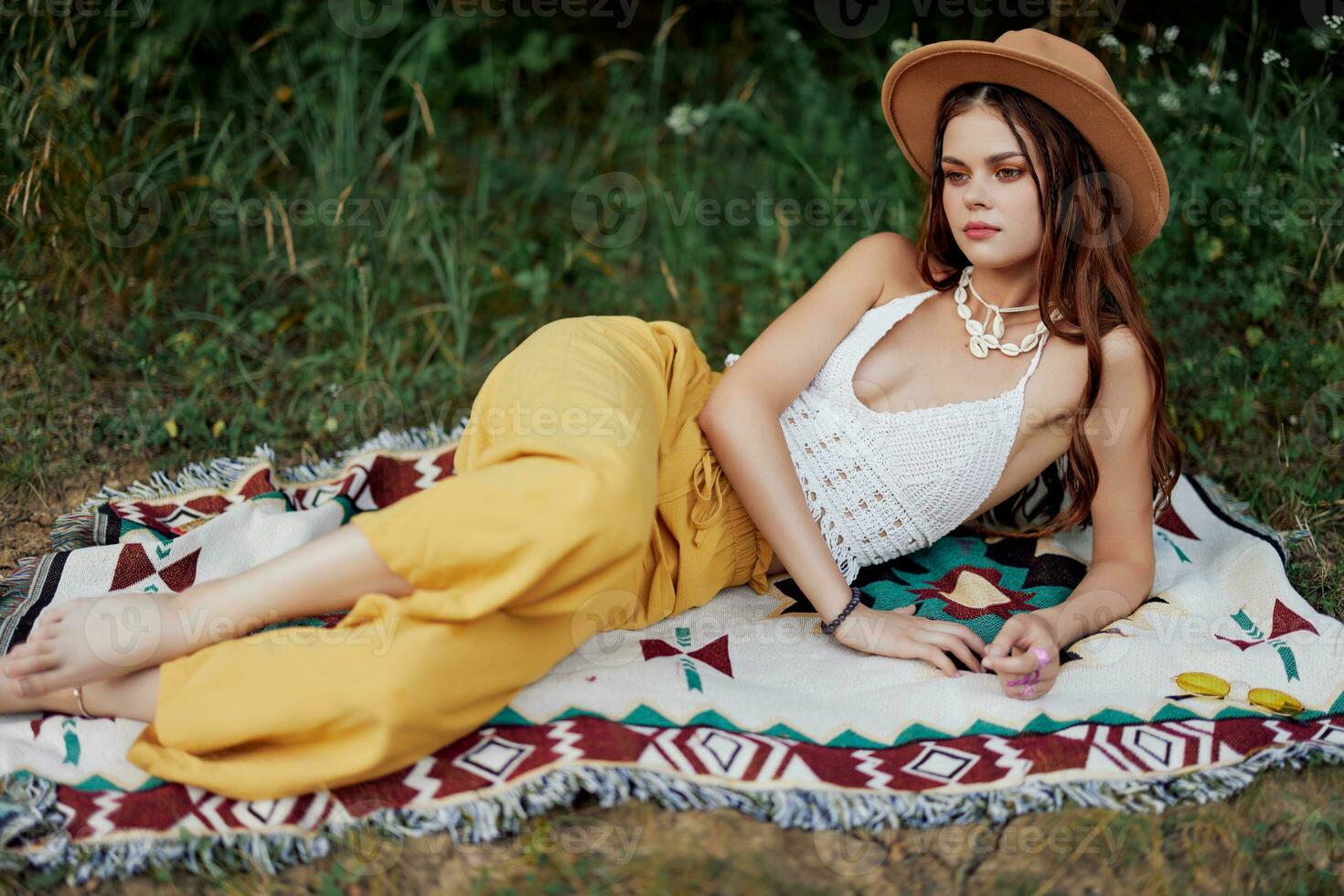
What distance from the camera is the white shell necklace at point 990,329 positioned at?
8.09ft

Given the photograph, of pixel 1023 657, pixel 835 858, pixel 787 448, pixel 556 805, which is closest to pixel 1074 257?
pixel 787 448

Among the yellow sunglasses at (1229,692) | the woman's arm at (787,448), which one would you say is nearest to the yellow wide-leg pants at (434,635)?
the woman's arm at (787,448)

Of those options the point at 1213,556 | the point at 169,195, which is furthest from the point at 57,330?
the point at 1213,556

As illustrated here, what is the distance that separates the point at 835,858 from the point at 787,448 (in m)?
0.85

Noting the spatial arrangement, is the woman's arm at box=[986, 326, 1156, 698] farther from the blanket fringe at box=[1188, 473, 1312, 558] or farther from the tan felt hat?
the blanket fringe at box=[1188, 473, 1312, 558]

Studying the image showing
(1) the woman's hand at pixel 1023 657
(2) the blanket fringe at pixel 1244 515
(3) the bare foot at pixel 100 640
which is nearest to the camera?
(3) the bare foot at pixel 100 640

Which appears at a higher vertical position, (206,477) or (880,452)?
(880,452)

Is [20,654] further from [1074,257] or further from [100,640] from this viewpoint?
[1074,257]

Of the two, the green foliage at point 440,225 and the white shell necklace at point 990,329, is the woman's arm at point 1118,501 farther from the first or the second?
the green foliage at point 440,225

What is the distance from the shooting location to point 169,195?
3.58m

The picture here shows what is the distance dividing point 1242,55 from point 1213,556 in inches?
87.3

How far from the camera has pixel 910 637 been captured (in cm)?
227

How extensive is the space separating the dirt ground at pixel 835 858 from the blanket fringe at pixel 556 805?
2 centimetres

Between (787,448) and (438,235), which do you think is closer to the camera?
(787,448)
